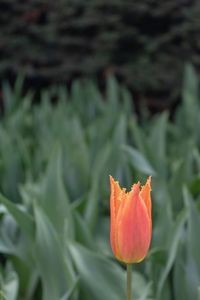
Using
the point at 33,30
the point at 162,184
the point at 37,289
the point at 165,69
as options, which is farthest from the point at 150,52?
the point at 37,289

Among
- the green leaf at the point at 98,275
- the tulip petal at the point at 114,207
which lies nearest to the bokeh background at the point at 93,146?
the green leaf at the point at 98,275

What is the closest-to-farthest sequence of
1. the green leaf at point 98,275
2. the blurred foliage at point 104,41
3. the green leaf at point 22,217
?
the green leaf at point 98,275
the green leaf at point 22,217
the blurred foliage at point 104,41

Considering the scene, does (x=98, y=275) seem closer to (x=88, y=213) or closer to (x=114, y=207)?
(x=88, y=213)

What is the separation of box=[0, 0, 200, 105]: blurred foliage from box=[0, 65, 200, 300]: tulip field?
1003 mm

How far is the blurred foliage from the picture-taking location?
407 centimetres

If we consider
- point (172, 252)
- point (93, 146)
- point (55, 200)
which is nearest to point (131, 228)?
point (172, 252)

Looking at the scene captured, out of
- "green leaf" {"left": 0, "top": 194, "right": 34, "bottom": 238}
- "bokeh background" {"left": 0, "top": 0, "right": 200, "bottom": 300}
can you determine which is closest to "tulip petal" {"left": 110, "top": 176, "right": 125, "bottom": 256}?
"bokeh background" {"left": 0, "top": 0, "right": 200, "bottom": 300}

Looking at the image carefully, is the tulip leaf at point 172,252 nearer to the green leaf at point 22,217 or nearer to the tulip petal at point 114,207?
the green leaf at point 22,217

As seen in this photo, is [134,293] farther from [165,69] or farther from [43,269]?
[165,69]

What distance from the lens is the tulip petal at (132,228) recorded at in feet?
3.37

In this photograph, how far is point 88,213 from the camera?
2.01 metres

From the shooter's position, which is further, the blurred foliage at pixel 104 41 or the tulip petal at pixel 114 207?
the blurred foliage at pixel 104 41

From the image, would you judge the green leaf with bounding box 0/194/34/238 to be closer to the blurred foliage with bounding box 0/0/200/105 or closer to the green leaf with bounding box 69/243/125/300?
the green leaf with bounding box 69/243/125/300

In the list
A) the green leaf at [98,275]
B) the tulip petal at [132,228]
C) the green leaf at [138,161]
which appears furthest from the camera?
the green leaf at [138,161]
